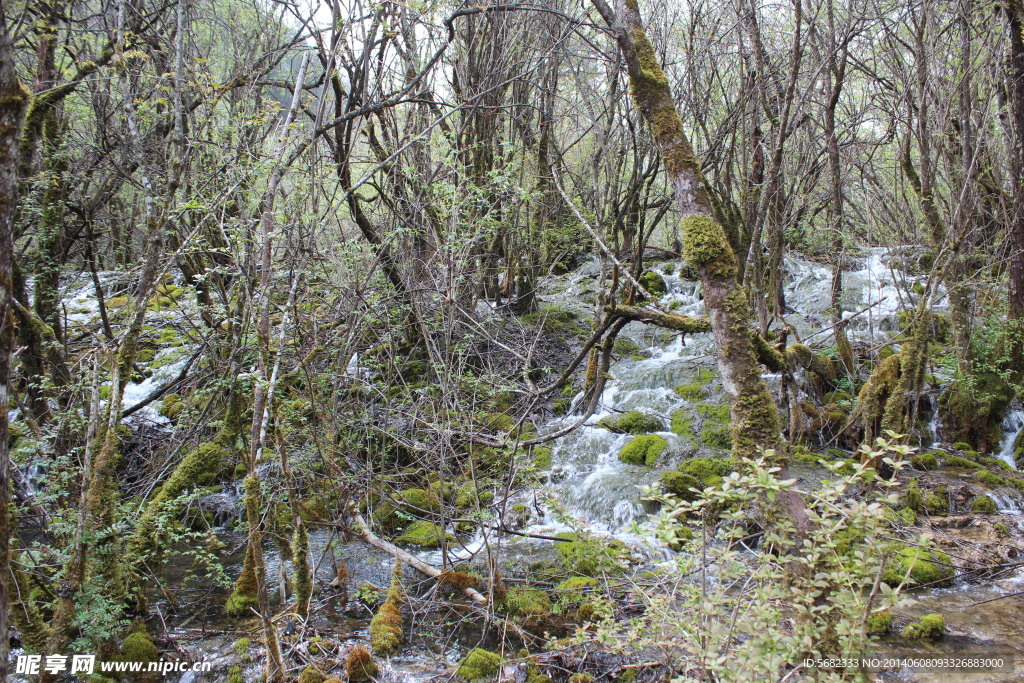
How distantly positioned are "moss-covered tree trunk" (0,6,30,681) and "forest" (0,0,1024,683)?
16 mm

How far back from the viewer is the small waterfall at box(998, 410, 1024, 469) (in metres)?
8.08

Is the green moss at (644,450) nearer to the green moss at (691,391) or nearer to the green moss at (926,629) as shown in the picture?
the green moss at (691,391)

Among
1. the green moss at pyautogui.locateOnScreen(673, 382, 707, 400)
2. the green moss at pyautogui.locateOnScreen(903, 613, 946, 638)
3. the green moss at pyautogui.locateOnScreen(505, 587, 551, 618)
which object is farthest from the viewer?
the green moss at pyautogui.locateOnScreen(673, 382, 707, 400)

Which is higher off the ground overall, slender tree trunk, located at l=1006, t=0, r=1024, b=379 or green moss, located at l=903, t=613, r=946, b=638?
slender tree trunk, located at l=1006, t=0, r=1024, b=379

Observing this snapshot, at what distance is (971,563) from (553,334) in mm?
7213

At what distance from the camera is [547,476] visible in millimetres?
7734

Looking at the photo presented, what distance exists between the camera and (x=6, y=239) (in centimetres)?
223

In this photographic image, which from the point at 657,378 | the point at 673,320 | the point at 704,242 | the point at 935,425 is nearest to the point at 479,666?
the point at 673,320

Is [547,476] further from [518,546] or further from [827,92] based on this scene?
[827,92]

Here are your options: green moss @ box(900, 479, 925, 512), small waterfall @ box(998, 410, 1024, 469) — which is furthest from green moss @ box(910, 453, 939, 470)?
small waterfall @ box(998, 410, 1024, 469)

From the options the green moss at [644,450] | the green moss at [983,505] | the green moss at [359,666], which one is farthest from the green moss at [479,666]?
the green moss at [983,505]

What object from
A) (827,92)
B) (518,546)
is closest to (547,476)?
(518,546)

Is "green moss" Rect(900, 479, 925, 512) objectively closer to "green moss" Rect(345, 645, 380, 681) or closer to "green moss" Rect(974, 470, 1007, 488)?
"green moss" Rect(974, 470, 1007, 488)

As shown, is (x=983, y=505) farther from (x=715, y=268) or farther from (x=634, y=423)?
(x=715, y=268)
